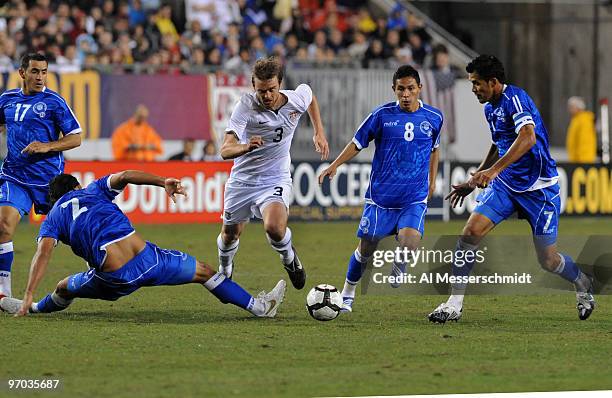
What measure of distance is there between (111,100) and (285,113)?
11719 mm

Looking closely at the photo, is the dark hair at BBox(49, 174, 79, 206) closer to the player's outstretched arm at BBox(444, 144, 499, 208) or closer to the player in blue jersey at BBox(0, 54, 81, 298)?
the player in blue jersey at BBox(0, 54, 81, 298)

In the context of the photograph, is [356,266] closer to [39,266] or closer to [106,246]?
[106,246]

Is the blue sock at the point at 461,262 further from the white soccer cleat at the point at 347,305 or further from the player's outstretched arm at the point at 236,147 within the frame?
the player's outstretched arm at the point at 236,147

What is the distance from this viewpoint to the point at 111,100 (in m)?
21.9

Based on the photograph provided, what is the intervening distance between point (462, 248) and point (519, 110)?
1.23m

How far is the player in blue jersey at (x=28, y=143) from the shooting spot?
10.7 metres

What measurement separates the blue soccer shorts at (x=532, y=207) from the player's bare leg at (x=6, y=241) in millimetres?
4045

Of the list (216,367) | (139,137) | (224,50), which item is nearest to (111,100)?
(139,137)

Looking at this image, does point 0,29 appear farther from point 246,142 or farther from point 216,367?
point 216,367

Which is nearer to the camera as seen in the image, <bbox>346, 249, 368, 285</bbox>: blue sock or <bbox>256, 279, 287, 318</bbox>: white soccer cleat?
<bbox>256, 279, 287, 318</bbox>: white soccer cleat

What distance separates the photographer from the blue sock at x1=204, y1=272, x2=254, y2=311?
378 inches

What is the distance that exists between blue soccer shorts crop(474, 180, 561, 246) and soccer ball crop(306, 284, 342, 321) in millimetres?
1391

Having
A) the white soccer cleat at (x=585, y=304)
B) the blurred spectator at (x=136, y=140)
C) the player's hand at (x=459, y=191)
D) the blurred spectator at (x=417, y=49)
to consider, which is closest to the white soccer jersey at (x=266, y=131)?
the player's hand at (x=459, y=191)

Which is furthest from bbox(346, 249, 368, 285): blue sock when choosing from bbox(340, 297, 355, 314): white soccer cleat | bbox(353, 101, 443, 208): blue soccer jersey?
bbox(353, 101, 443, 208): blue soccer jersey
